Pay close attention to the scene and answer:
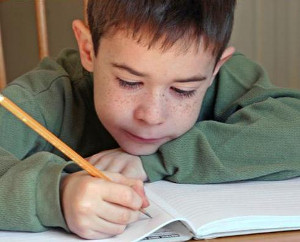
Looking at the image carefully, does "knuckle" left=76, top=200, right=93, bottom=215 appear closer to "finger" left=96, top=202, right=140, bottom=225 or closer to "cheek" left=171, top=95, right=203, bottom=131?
"finger" left=96, top=202, right=140, bottom=225

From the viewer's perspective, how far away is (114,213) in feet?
1.79

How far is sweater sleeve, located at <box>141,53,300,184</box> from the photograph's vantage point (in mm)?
769

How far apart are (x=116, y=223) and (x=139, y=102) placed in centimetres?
22

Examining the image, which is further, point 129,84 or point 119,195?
point 129,84

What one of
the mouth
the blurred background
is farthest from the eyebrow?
the blurred background

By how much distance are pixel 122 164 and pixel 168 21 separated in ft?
0.70

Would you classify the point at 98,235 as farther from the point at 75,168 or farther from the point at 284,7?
the point at 284,7

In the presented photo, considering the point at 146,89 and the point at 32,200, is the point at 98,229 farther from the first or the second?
the point at 146,89

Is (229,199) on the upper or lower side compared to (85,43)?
lower

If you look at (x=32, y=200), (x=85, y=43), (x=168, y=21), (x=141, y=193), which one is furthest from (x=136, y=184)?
(x=85, y=43)

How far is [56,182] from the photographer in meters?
0.57

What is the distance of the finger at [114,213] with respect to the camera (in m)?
0.54

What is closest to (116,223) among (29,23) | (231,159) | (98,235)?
(98,235)

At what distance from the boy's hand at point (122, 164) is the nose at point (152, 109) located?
0.08 metres
